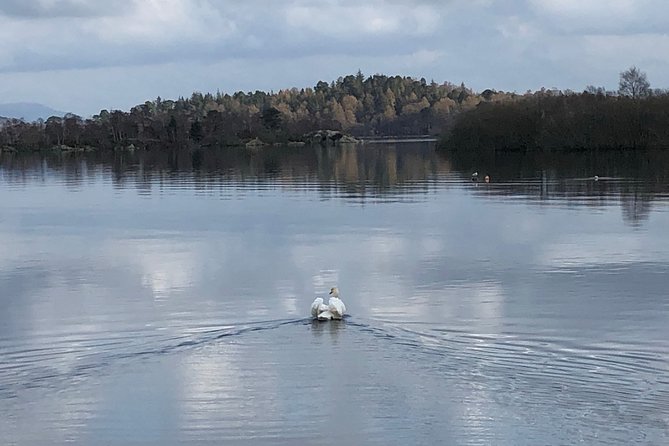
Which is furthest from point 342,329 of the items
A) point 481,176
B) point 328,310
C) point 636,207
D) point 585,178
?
point 481,176

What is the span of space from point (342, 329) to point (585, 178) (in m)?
35.9

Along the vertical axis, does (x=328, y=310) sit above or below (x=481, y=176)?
below

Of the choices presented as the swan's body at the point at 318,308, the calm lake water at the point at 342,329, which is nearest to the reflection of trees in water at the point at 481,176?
the calm lake water at the point at 342,329

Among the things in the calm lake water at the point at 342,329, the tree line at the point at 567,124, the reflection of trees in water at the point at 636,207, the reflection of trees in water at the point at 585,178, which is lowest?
the calm lake water at the point at 342,329

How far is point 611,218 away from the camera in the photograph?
3006 centimetres

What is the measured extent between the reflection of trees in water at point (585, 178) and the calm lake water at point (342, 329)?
3671 millimetres

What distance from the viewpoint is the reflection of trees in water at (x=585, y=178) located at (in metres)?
37.0

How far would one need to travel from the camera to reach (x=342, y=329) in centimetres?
1527

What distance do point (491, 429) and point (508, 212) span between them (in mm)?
22246

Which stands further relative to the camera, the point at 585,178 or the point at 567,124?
the point at 567,124

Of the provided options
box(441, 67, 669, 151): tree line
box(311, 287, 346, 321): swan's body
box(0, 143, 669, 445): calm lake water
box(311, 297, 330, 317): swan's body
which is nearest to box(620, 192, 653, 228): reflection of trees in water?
box(0, 143, 669, 445): calm lake water

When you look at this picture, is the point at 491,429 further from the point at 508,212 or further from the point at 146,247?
the point at 508,212

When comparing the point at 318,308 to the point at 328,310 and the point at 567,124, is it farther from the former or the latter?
the point at 567,124

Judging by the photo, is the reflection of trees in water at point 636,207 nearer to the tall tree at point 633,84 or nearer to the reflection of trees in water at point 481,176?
the reflection of trees in water at point 481,176
